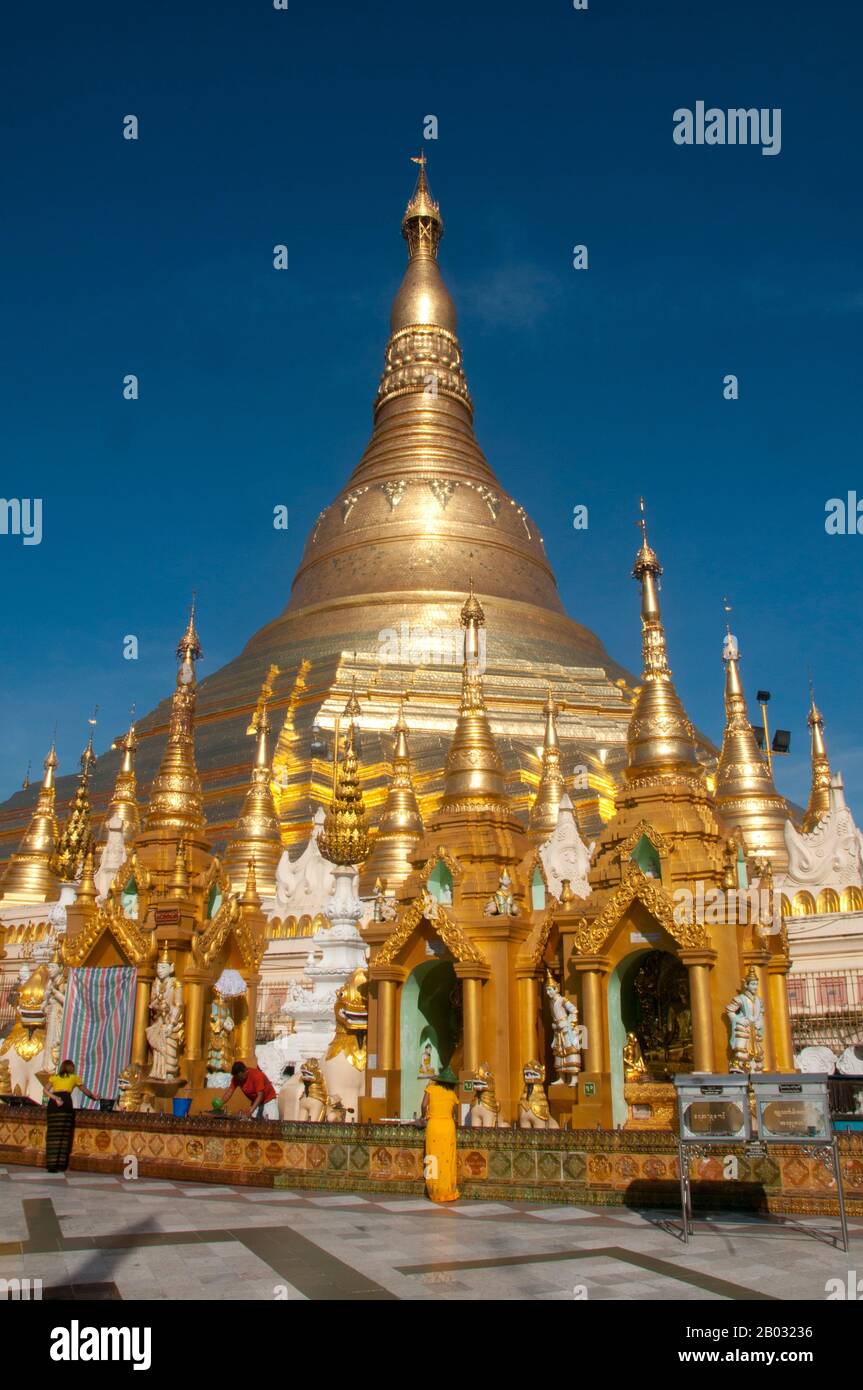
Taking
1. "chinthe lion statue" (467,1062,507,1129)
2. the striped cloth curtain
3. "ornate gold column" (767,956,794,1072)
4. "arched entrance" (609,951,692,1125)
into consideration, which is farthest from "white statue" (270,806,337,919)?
"ornate gold column" (767,956,794,1072)

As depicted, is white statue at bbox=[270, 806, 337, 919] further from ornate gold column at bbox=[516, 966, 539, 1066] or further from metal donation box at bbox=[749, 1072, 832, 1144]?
metal donation box at bbox=[749, 1072, 832, 1144]

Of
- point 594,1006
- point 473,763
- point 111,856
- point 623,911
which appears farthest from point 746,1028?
point 111,856

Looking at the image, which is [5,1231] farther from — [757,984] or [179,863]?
[179,863]

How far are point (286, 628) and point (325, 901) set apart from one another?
22.5 meters

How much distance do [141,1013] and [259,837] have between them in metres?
13.5

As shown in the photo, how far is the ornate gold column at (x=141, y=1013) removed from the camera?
19.2 meters

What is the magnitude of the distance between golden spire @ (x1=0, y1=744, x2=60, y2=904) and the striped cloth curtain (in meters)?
17.9

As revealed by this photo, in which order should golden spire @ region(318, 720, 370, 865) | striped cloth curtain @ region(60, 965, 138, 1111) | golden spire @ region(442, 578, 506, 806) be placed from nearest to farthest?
1. golden spire @ region(442, 578, 506, 806)
2. striped cloth curtain @ region(60, 965, 138, 1111)
3. golden spire @ region(318, 720, 370, 865)

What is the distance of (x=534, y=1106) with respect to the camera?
14359 mm

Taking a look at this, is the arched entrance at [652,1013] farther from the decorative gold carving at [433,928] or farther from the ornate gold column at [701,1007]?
the decorative gold carving at [433,928]

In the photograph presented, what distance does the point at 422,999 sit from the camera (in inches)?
693

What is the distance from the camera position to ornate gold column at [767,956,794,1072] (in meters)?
15.6
